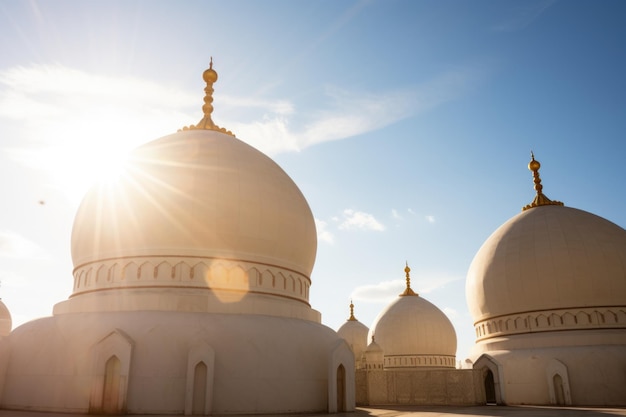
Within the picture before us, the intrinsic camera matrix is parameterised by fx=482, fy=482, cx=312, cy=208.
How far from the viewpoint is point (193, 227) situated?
18.0 metres

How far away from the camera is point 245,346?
16156mm

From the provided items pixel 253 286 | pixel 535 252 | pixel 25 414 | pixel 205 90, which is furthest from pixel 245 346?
pixel 535 252

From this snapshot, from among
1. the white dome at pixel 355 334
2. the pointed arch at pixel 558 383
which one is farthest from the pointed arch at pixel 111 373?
the white dome at pixel 355 334

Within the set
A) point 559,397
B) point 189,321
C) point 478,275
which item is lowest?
point 559,397

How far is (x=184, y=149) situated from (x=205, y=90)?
242 inches

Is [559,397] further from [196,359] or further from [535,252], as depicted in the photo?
[196,359]

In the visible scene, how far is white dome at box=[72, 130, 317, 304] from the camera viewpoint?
17.8 meters

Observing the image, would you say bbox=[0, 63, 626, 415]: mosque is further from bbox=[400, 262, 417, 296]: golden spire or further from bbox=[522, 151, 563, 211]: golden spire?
bbox=[400, 262, 417, 296]: golden spire

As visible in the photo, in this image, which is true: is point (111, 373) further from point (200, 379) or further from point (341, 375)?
point (341, 375)

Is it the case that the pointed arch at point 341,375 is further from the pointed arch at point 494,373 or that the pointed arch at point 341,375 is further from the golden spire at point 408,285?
the golden spire at point 408,285

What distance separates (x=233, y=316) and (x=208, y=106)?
477 inches

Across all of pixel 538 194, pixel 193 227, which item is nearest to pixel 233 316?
pixel 193 227

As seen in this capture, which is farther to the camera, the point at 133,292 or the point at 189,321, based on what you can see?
the point at 133,292

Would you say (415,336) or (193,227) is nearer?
(193,227)
